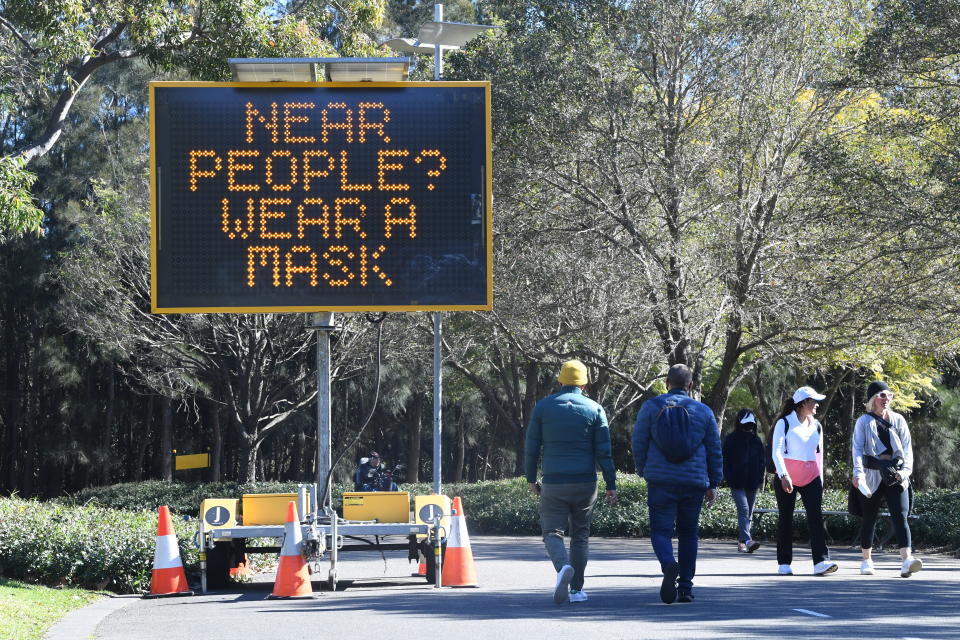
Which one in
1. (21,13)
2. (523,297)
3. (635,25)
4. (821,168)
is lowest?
(523,297)

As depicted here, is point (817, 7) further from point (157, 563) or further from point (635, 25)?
point (157, 563)

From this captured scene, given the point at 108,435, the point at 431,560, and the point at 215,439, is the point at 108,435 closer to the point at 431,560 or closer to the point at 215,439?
the point at 215,439

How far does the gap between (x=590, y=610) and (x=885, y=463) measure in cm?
401

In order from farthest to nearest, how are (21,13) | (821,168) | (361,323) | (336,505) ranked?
(361,323)
(336,505)
(821,168)
(21,13)

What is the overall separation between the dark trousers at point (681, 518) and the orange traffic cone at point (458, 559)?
2.29 metres

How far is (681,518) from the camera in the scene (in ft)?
32.0

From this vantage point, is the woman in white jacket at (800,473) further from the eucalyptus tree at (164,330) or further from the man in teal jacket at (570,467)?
the eucalyptus tree at (164,330)

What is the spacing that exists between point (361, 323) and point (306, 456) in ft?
48.1

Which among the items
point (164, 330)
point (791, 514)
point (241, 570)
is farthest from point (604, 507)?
point (164, 330)

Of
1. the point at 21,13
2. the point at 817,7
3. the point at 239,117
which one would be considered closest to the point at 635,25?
the point at 817,7

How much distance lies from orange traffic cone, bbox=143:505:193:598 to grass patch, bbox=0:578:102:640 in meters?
0.56

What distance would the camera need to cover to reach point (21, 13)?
52.3 ft

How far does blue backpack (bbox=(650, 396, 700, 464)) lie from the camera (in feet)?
31.6

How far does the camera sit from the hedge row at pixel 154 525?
11.8 meters
